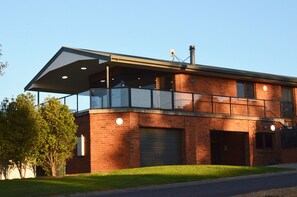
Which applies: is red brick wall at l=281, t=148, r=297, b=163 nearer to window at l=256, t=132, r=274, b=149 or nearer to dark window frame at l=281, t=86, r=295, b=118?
window at l=256, t=132, r=274, b=149

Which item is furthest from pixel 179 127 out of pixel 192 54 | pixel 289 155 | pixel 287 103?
pixel 287 103

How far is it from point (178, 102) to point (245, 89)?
685cm

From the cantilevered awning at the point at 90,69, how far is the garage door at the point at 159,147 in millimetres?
3506

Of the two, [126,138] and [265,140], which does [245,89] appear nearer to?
[265,140]

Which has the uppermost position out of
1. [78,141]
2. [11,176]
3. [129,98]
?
[129,98]

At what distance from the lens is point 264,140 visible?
33.0 meters

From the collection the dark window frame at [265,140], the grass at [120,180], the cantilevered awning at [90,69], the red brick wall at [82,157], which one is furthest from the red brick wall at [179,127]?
the grass at [120,180]

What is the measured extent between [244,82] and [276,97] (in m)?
2.80

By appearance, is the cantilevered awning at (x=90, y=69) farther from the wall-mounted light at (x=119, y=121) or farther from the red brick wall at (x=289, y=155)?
the red brick wall at (x=289, y=155)

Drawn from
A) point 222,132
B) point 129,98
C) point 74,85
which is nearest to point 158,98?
point 129,98

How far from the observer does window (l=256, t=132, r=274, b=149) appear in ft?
108

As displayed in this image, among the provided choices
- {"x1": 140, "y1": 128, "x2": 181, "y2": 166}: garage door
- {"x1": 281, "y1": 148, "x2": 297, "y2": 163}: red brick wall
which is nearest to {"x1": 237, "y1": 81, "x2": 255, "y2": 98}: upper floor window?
{"x1": 281, "y1": 148, "x2": 297, "y2": 163}: red brick wall

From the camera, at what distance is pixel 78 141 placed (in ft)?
91.7

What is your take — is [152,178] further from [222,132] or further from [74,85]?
[74,85]
